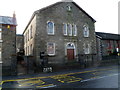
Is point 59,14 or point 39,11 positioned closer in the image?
point 39,11

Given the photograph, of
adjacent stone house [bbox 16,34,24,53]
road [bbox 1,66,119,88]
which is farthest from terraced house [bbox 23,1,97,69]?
adjacent stone house [bbox 16,34,24,53]

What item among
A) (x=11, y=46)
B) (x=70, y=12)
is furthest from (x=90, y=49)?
(x=11, y=46)

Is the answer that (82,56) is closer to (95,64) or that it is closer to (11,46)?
(95,64)

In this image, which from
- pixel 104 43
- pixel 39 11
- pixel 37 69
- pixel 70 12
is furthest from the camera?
pixel 104 43

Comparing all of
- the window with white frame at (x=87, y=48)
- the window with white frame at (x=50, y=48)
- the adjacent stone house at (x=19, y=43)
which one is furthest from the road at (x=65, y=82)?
the adjacent stone house at (x=19, y=43)

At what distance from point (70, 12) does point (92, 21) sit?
606cm

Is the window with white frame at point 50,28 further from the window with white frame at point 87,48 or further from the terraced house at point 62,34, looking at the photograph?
the window with white frame at point 87,48

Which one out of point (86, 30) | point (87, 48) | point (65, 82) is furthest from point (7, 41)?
point (86, 30)

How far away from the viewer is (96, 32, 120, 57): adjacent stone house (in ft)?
84.3

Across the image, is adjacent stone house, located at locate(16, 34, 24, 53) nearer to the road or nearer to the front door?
the front door

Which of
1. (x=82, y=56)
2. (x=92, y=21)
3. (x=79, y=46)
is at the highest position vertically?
(x=92, y=21)

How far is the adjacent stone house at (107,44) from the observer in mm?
25688

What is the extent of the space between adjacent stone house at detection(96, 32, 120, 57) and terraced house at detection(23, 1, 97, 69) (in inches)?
113

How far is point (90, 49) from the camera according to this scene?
23.1 meters
